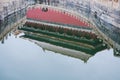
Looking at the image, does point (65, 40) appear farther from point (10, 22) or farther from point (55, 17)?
point (55, 17)

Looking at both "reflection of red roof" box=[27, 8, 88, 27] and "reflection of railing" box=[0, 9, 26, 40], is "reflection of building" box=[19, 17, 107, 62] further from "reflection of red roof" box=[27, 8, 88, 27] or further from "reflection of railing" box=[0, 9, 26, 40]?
"reflection of red roof" box=[27, 8, 88, 27]

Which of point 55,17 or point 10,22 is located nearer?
point 10,22

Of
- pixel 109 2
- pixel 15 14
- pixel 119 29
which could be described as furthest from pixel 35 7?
pixel 119 29

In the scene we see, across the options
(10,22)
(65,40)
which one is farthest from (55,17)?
(65,40)

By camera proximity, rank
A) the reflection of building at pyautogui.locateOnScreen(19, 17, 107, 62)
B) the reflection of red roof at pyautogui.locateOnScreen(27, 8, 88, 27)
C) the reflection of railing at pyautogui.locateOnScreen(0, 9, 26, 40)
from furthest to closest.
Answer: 1. the reflection of red roof at pyautogui.locateOnScreen(27, 8, 88, 27)
2. the reflection of railing at pyautogui.locateOnScreen(0, 9, 26, 40)
3. the reflection of building at pyautogui.locateOnScreen(19, 17, 107, 62)

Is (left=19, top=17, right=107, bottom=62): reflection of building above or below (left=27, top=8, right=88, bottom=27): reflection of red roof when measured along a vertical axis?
above

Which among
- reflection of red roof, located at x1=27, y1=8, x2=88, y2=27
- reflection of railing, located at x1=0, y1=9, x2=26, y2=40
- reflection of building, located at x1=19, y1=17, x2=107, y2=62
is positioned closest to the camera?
reflection of building, located at x1=19, y1=17, x2=107, y2=62

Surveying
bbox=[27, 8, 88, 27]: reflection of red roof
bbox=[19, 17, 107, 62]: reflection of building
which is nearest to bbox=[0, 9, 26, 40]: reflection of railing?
bbox=[19, 17, 107, 62]: reflection of building

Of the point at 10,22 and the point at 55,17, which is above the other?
the point at 10,22

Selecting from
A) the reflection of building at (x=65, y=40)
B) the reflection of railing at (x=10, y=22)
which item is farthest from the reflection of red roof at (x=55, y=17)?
the reflection of building at (x=65, y=40)

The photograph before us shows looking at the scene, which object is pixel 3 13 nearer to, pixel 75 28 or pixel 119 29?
pixel 75 28
